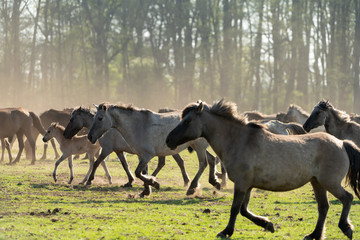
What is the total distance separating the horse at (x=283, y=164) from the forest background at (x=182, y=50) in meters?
43.3

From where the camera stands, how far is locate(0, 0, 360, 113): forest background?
53.3m

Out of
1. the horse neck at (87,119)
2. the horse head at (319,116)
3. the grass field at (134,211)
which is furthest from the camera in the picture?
the horse neck at (87,119)

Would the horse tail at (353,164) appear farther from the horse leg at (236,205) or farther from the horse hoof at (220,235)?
the horse hoof at (220,235)

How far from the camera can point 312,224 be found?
934 cm

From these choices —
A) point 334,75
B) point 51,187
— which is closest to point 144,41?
point 334,75

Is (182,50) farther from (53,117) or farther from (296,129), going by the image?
(296,129)

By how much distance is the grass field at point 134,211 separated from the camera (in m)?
8.22

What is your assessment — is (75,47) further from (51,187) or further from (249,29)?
(51,187)

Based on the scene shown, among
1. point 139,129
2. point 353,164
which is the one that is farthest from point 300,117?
point 353,164

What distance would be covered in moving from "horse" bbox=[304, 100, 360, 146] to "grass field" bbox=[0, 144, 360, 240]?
182cm

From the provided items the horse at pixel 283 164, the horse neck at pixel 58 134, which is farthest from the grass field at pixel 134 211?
the horse neck at pixel 58 134

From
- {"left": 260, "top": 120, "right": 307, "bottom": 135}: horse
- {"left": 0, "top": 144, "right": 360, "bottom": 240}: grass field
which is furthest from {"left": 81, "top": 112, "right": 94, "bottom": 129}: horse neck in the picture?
{"left": 260, "top": 120, "right": 307, "bottom": 135}: horse

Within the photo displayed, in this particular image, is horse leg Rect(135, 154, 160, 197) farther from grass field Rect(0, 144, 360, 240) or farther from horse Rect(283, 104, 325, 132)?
horse Rect(283, 104, 325, 132)

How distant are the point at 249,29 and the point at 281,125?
45319mm
